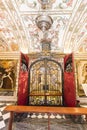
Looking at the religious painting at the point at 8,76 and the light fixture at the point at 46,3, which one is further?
the religious painting at the point at 8,76

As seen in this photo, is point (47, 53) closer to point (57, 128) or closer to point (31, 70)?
point (31, 70)

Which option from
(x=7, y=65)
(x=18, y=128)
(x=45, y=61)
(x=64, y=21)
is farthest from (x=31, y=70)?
(x=18, y=128)

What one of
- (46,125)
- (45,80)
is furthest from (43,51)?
(46,125)

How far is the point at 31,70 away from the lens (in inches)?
283

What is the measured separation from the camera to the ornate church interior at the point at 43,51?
12.7 feet

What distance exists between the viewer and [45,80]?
7000mm

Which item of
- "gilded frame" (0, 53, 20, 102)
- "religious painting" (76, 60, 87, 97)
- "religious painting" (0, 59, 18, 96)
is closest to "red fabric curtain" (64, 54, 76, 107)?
"religious painting" (76, 60, 87, 97)

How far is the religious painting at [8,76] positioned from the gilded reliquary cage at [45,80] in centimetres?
109

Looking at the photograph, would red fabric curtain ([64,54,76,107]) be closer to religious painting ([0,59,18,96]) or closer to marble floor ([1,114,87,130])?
marble floor ([1,114,87,130])

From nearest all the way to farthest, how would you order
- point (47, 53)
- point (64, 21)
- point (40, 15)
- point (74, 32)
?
point (40, 15) < point (64, 21) < point (74, 32) < point (47, 53)

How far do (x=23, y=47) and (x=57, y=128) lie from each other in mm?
4565

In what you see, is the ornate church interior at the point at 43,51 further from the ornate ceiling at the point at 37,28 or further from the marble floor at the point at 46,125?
the marble floor at the point at 46,125

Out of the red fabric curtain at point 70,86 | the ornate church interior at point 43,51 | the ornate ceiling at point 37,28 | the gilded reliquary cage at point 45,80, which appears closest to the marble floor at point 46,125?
the ornate church interior at point 43,51

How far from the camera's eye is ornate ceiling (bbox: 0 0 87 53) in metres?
3.70
